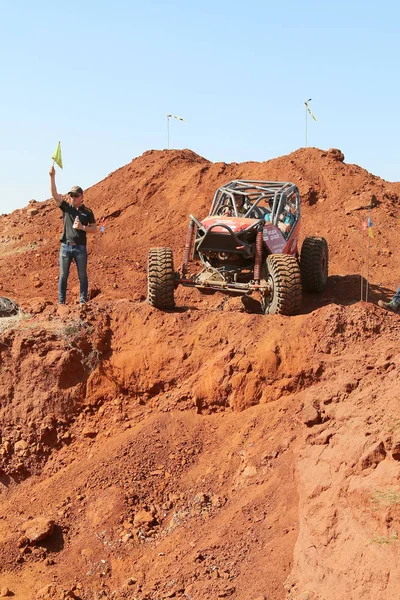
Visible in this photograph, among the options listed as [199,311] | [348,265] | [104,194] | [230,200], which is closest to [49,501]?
[199,311]

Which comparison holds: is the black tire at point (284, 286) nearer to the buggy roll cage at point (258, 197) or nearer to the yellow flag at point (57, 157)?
the buggy roll cage at point (258, 197)

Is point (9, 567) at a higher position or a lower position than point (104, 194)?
lower

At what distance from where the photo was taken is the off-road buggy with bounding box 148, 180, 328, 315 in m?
9.90

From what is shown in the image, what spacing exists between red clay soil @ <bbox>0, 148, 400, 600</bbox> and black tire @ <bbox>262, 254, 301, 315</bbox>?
393 mm

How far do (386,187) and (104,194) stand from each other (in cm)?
760

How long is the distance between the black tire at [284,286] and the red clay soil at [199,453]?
15.5 inches

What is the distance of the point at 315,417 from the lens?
7125 mm

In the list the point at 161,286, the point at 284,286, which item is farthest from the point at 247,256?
the point at 161,286

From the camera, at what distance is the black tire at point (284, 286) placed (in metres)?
9.66

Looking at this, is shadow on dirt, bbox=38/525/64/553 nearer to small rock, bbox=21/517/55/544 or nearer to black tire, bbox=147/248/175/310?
small rock, bbox=21/517/55/544

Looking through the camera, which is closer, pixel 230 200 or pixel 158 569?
pixel 158 569

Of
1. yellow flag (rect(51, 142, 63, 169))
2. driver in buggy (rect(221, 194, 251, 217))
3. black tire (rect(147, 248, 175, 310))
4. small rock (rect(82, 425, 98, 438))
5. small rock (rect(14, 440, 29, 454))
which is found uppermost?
yellow flag (rect(51, 142, 63, 169))

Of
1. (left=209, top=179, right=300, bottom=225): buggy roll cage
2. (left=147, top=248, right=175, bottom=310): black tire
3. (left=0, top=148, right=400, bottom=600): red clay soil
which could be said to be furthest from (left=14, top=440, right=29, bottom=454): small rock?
(left=209, top=179, right=300, bottom=225): buggy roll cage

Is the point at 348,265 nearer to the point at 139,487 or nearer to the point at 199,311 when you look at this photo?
the point at 199,311
